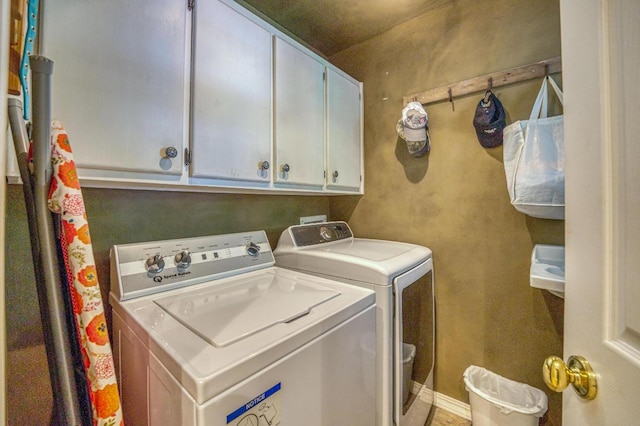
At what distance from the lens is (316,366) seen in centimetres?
85

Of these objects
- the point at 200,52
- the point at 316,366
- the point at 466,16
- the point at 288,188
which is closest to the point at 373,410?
the point at 316,366

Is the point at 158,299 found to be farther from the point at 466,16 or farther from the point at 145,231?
the point at 466,16

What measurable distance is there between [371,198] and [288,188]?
0.89 meters

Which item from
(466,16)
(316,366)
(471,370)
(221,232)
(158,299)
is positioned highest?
(466,16)

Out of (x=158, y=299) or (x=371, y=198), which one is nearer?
(x=158, y=299)

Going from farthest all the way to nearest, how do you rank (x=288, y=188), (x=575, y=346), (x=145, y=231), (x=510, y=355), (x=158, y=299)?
(x=510, y=355)
(x=288, y=188)
(x=145, y=231)
(x=158, y=299)
(x=575, y=346)

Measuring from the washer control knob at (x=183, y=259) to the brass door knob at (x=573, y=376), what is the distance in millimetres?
1276

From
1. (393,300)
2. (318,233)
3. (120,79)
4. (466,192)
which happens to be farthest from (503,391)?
(120,79)

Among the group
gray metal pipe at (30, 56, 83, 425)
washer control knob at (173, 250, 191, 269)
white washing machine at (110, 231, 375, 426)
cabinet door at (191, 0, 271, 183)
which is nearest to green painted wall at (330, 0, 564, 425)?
white washing machine at (110, 231, 375, 426)

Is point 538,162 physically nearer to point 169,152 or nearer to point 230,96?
point 230,96

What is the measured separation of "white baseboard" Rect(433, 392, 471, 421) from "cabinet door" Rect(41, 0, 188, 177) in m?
2.17

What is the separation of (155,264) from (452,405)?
2047mm

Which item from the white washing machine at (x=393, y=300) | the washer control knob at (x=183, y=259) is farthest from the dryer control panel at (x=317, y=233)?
the washer control knob at (x=183, y=259)

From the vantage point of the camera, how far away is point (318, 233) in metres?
1.83
